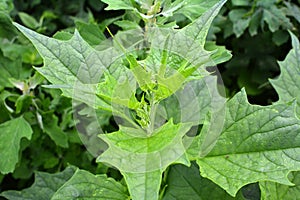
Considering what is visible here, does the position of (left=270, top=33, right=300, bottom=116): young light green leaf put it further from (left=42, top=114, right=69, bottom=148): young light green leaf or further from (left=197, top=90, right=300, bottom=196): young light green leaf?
(left=42, top=114, right=69, bottom=148): young light green leaf

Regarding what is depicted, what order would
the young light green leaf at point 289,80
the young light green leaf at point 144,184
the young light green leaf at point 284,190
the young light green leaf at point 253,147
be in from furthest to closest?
the young light green leaf at point 289,80 → the young light green leaf at point 284,190 → the young light green leaf at point 253,147 → the young light green leaf at point 144,184

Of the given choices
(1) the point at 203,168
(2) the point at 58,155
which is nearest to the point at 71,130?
(2) the point at 58,155

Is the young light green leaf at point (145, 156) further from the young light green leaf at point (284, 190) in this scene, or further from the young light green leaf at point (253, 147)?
the young light green leaf at point (284, 190)

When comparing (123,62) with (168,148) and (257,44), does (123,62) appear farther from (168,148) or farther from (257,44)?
(257,44)

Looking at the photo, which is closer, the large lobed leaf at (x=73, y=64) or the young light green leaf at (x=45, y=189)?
the large lobed leaf at (x=73, y=64)

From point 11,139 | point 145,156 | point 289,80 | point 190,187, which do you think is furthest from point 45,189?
point 289,80

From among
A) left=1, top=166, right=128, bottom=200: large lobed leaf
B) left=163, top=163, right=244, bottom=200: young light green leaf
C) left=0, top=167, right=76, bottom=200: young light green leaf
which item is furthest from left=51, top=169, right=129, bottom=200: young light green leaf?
left=0, top=167, right=76, bottom=200: young light green leaf

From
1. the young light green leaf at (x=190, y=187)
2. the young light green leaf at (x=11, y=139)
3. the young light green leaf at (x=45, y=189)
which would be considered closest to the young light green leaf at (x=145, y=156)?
the young light green leaf at (x=190, y=187)

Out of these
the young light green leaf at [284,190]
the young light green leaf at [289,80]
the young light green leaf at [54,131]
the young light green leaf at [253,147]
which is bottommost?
the young light green leaf at [54,131]
